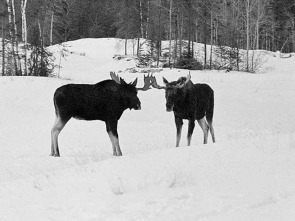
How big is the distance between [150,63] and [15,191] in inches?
1519

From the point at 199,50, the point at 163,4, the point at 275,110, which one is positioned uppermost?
the point at 163,4

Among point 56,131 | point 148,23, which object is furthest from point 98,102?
point 148,23

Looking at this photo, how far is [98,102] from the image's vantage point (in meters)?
10.0

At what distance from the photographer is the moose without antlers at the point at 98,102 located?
996 centimetres

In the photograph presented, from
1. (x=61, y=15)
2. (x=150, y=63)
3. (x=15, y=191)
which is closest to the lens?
(x=15, y=191)

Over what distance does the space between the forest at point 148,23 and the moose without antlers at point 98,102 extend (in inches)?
770

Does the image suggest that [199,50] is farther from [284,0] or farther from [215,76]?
[284,0]

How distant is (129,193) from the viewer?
17.5 ft

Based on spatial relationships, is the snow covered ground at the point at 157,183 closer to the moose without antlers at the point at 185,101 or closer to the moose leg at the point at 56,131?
the moose leg at the point at 56,131

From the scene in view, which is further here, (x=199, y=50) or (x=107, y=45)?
(x=107, y=45)

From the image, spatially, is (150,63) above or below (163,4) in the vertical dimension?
below

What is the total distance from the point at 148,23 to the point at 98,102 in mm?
42071

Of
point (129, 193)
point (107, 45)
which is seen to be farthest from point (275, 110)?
point (107, 45)

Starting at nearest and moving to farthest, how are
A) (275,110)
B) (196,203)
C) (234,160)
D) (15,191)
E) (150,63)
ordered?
(196,203) → (15,191) → (234,160) → (275,110) → (150,63)
